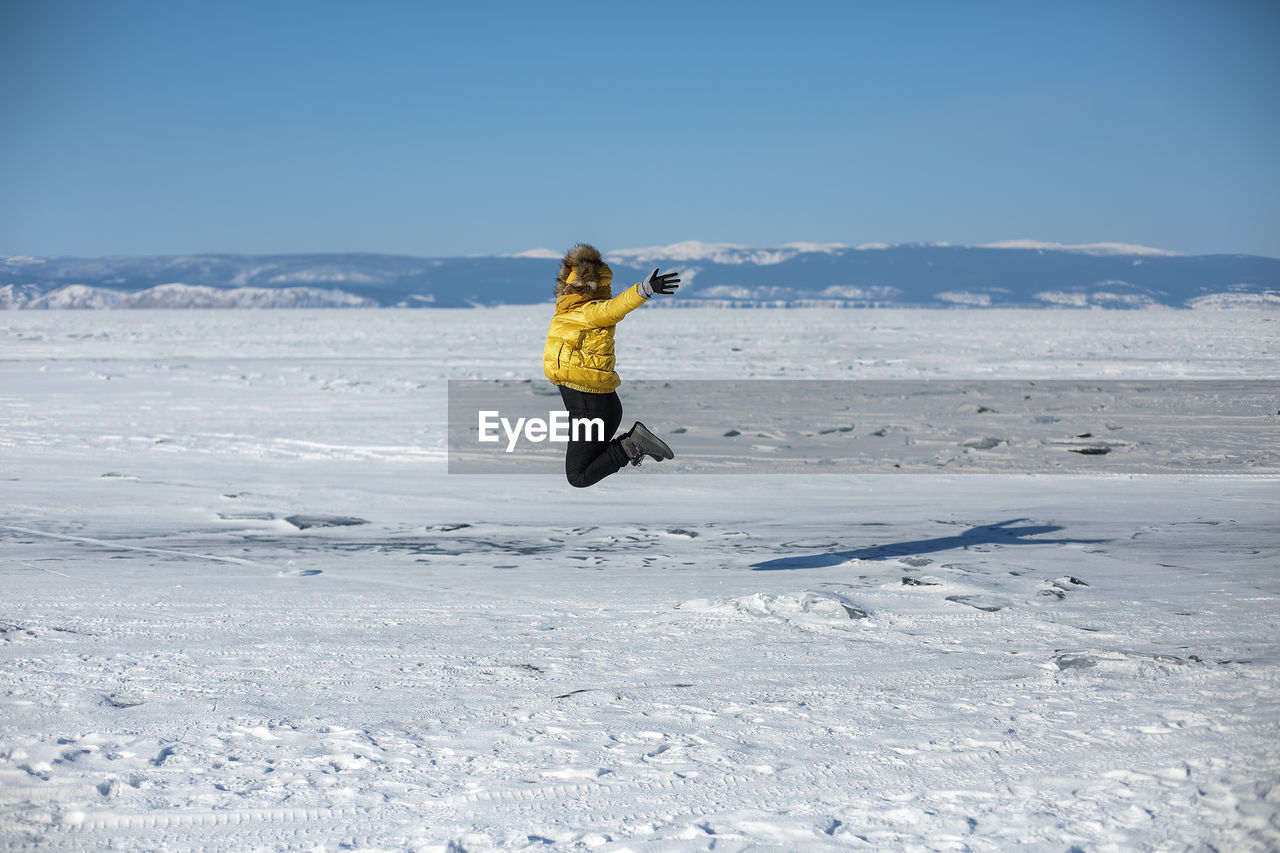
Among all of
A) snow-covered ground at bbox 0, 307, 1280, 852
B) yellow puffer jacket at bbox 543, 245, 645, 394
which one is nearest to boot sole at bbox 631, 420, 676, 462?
yellow puffer jacket at bbox 543, 245, 645, 394

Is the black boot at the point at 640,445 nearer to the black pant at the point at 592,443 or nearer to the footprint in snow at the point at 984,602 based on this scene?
the black pant at the point at 592,443

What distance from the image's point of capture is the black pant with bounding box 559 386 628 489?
5.16m

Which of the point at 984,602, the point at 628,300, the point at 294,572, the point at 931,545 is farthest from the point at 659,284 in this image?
the point at 931,545

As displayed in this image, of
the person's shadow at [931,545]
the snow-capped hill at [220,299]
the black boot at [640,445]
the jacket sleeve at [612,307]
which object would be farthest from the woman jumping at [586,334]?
the snow-capped hill at [220,299]

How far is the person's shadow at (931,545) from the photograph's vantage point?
20.3ft

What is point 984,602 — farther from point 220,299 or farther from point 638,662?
point 220,299

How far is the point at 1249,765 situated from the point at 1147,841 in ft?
2.10

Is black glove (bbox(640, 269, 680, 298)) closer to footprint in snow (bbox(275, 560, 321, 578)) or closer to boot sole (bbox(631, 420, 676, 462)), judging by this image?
boot sole (bbox(631, 420, 676, 462))

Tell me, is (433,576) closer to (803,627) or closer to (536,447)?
(803,627)

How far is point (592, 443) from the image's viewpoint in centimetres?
531

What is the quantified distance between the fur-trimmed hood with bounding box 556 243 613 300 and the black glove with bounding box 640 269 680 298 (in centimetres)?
36

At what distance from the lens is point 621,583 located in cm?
562

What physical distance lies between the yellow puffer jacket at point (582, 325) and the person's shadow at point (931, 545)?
1713 millimetres

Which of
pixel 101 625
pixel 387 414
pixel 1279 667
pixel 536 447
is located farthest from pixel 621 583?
pixel 387 414
